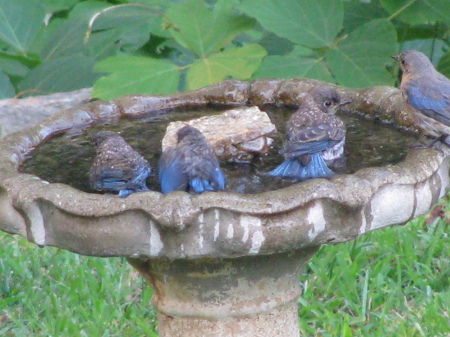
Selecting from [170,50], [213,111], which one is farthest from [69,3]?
[213,111]

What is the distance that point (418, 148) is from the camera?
2984mm

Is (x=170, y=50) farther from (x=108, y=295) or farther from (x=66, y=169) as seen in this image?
(x=66, y=169)

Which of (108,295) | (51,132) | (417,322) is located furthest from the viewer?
(108,295)

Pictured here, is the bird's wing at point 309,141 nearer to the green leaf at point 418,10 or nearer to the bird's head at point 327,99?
the bird's head at point 327,99

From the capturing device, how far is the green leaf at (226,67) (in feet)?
14.0

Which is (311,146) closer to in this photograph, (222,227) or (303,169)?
(303,169)

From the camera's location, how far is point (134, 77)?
4.25m

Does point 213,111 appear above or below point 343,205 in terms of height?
below

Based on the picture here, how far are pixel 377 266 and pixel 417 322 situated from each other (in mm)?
581

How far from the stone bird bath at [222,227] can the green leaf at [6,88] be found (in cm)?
190

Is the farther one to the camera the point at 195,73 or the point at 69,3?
the point at 69,3

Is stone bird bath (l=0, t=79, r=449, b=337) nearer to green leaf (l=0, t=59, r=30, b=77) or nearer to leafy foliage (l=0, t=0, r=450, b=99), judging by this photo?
leafy foliage (l=0, t=0, r=450, b=99)

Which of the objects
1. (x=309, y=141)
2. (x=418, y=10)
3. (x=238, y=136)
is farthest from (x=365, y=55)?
(x=309, y=141)

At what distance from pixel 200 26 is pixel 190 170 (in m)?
1.96
